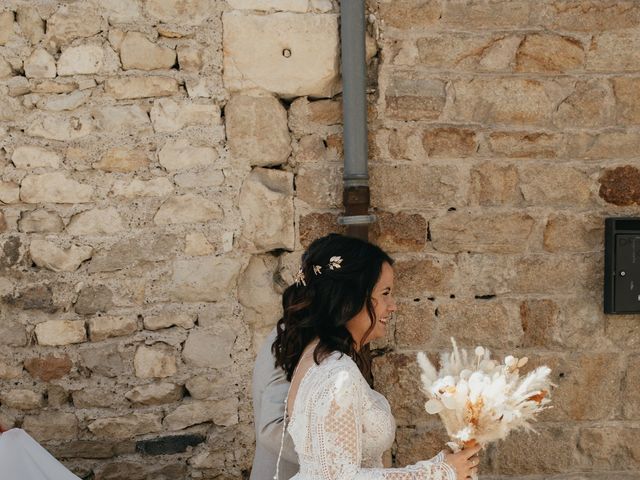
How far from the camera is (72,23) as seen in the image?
3.52 metres

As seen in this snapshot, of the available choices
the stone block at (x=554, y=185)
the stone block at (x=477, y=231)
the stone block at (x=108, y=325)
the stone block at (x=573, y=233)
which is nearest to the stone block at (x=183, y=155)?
the stone block at (x=108, y=325)

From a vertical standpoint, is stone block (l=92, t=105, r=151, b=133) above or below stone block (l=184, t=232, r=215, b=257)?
above

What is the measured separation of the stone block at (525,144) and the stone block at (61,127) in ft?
6.14

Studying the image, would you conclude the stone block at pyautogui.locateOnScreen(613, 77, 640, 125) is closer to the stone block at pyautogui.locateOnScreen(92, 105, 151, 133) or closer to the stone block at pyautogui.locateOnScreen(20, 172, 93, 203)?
the stone block at pyautogui.locateOnScreen(92, 105, 151, 133)

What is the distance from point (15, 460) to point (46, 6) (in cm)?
199

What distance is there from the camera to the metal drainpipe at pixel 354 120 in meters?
3.47

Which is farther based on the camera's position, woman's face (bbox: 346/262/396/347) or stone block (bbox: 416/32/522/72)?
stone block (bbox: 416/32/522/72)

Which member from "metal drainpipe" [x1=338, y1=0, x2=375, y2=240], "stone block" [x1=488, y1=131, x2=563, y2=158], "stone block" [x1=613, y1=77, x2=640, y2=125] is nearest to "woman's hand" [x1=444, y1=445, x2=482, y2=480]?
"metal drainpipe" [x1=338, y1=0, x2=375, y2=240]

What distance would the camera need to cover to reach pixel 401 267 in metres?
3.64

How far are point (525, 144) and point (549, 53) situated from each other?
44 centimetres

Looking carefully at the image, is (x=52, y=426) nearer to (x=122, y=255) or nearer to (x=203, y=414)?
(x=203, y=414)

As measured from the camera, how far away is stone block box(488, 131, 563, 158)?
3629 millimetres

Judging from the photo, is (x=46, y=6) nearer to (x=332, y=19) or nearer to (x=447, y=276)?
(x=332, y=19)

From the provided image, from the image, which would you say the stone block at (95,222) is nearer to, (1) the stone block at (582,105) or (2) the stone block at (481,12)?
(2) the stone block at (481,12)
